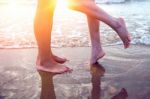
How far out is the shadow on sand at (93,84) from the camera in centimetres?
262

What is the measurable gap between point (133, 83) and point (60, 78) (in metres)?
0.60

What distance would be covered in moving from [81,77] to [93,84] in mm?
203

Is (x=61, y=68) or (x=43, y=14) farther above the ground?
(x=43, y=14)

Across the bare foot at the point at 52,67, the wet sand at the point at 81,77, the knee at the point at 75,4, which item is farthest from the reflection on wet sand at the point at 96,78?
the knee at the point at 75,4

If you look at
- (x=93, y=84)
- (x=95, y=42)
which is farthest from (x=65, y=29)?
(x=93, y=84)

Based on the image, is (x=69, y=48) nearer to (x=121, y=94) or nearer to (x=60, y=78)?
(x=60, y=78)

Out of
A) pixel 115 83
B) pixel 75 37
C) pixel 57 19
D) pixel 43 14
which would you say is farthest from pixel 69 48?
pixel 57 19

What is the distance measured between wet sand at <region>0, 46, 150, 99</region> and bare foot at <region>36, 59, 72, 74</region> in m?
0.07


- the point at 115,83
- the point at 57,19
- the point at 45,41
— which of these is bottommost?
the point at 57,19

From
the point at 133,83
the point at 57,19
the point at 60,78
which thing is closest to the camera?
the point at 133,83

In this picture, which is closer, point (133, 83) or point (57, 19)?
point (133, 83)

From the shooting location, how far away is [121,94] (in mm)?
2623

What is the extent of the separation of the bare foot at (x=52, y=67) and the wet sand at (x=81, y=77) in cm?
7

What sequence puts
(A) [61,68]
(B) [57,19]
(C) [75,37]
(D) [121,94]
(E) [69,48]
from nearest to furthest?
(D) [121,94]
(A) [61,68]
(E) [69,48]
(C) [75,37]
(B) [57,19]
